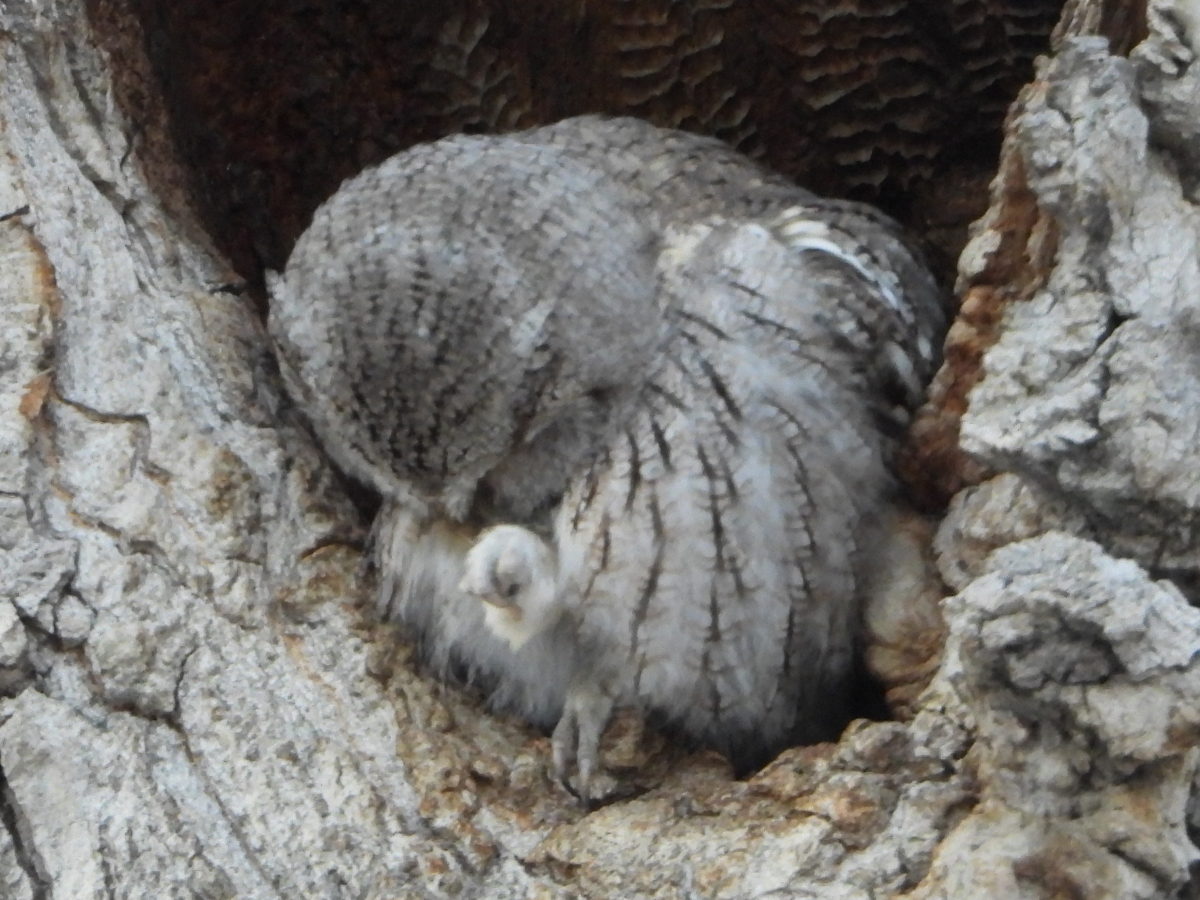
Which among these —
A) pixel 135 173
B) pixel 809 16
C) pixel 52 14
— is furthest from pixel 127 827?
pixel 809 16

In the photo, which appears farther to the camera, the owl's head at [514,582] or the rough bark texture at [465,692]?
the owl's head at [514,582]

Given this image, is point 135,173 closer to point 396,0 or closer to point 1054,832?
point 396,0

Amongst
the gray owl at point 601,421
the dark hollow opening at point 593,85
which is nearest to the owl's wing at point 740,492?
the gray owl at point 601,421

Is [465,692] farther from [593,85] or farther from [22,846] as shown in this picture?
[593,85]

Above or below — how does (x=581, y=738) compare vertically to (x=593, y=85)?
below

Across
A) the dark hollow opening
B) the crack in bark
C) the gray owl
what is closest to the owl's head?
the gray owl

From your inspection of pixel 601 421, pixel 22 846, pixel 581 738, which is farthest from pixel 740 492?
pixel 22 846

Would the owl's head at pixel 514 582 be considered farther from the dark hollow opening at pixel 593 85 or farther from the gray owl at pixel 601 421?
the dark hollow opening at pixel 593 85

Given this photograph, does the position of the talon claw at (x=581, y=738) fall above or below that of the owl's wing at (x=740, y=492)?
below
